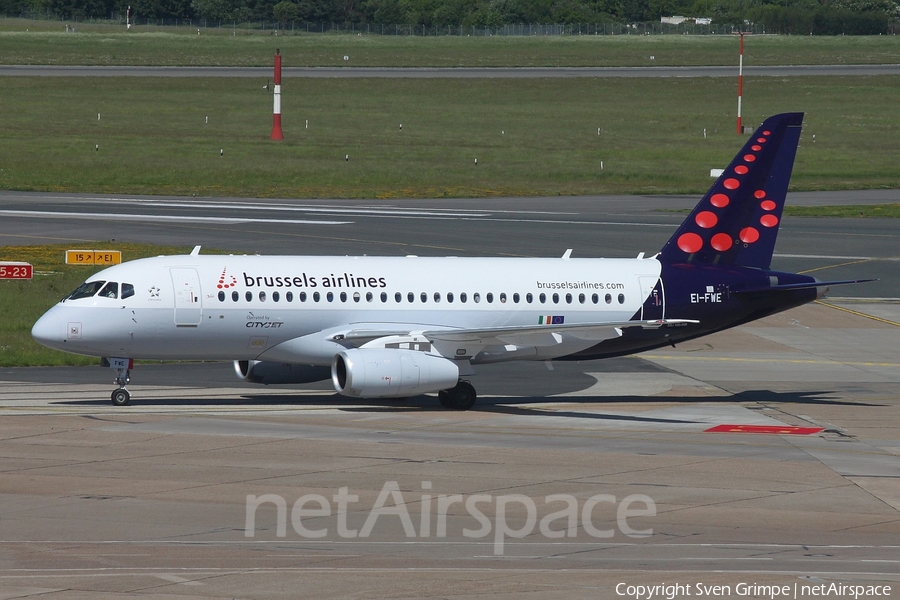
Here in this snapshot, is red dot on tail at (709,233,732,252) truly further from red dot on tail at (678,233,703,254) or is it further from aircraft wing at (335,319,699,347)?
aircraft wing at (335,319,699,347)

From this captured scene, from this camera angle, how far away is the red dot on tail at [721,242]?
130 ft

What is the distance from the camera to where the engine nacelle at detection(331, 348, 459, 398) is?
33.3m

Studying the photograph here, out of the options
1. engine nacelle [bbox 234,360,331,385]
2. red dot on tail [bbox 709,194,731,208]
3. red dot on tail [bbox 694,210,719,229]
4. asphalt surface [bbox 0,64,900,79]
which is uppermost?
asphalt surface [bbox 0,64,900,79]

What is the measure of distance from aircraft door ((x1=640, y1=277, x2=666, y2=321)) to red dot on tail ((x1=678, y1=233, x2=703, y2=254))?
184cm

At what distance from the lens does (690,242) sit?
3950 centimetres

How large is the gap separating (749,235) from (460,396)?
11.0 metres

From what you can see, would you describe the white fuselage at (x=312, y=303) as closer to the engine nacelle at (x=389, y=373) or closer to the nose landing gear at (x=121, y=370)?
the nose landing gear at (x=121, y=370)

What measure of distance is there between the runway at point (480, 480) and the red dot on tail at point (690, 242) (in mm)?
4346

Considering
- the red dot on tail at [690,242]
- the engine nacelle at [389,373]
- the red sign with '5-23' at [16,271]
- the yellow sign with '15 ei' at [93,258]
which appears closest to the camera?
the engine nacelle at [389,373]

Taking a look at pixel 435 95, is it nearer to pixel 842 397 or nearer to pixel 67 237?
pixel 67 237


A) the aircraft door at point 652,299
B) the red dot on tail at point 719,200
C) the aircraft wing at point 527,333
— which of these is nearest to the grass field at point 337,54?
the red dot on tail at point 719,200

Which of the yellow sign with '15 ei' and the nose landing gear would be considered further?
the yellow sign with '15 ei'

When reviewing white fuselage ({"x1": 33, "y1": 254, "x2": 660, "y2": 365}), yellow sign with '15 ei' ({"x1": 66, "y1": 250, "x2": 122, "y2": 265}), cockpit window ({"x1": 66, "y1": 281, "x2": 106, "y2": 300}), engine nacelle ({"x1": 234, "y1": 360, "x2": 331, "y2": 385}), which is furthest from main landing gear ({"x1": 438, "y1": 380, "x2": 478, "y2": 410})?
yellow sign with '15 ei' ({"x1": 66, "y1": 250, "x2": 122, "y2": 265})

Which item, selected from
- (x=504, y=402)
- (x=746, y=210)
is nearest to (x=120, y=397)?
(x=504, y=402)
